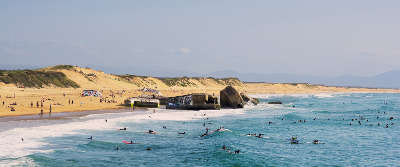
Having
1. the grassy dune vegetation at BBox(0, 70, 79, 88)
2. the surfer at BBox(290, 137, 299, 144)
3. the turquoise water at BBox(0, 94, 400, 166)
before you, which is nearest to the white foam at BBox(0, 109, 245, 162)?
the turquoise water at BBox(0, 94, 400, 166)

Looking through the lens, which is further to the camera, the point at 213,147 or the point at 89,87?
the point at 89,87

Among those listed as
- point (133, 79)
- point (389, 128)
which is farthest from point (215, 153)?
point (133, 79)

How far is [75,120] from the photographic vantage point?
146 ft

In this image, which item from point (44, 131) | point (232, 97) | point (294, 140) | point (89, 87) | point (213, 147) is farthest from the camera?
point (89, 87)

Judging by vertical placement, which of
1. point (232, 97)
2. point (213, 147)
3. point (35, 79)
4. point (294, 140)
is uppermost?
point (35, 79)

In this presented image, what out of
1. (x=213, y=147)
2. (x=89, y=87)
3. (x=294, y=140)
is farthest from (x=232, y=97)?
(x=89, y=87)

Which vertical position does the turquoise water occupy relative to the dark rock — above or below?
below

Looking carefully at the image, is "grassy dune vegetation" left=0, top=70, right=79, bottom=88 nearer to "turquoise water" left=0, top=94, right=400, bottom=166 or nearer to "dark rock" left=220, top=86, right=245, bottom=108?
"dark rock" left=220, top=86, right=245, bottom=108

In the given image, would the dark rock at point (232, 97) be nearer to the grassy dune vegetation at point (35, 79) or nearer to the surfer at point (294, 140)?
the surfer at point (294, 140)

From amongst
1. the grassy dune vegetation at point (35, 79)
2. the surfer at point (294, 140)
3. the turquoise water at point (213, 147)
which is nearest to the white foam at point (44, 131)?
the turquoise water at point (213, 147)

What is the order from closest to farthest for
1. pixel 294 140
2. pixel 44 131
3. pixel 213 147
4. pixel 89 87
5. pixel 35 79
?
pixel 213 147, pixel 44 131, pixel 294 140, pixel 35 79, pixel 89 87

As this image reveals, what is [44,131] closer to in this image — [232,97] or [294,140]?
[294,140]

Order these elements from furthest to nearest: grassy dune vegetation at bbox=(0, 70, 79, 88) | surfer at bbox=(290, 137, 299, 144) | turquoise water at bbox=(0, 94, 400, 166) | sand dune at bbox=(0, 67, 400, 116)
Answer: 1. grassy dune vegetation at bbox=(0, 70, 79, 88)
2. sand dune at bbox=(0, 67, 400, 116)
3. surfer at bbox=(290, 137, 299, 144)
4. turquoise water at bbox=(0, 94, 400, 166)

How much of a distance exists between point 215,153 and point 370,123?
33.4 m
